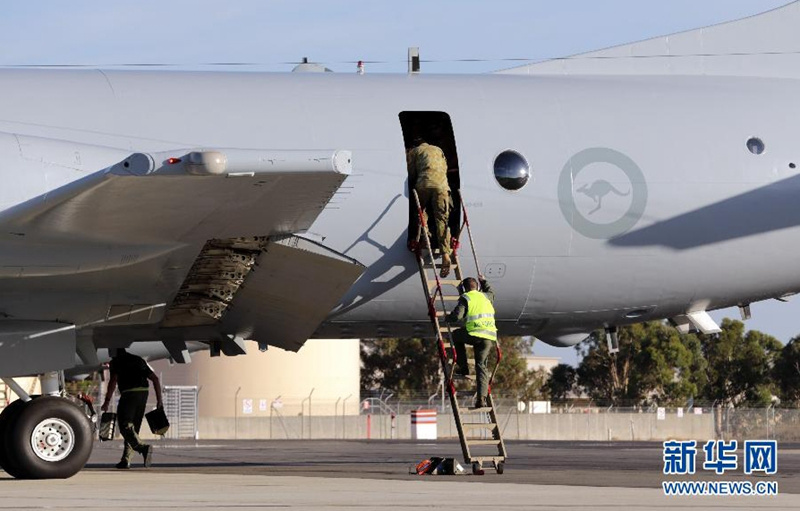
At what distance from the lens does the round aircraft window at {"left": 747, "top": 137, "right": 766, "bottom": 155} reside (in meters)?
20.5

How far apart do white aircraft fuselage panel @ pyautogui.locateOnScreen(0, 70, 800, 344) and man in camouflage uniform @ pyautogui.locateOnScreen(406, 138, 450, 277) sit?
21 cm

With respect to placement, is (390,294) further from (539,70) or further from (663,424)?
Answer: (663,424)

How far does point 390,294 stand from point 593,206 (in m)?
3.18

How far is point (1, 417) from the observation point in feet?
60.5

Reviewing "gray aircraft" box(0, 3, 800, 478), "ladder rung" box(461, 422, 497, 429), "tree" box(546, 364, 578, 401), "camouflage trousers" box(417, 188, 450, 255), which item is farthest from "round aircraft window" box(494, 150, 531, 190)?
"tree" box(546, 364, 578, 401)

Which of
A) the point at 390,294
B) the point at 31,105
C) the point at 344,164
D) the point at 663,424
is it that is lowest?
the point at 663,424

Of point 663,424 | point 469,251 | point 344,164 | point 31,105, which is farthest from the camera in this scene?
point 663,424

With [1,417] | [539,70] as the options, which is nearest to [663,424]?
[539,70]

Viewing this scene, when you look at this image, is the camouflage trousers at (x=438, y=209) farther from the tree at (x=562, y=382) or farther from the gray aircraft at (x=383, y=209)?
the tree at (x=562, y=382)

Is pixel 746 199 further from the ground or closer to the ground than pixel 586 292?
further from the ground

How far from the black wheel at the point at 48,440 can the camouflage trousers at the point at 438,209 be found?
538cm

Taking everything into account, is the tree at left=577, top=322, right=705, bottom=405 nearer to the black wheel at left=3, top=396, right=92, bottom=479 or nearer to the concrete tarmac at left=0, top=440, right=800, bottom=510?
the concrete tarmac at left=0, top=440, right=800, bottom=510

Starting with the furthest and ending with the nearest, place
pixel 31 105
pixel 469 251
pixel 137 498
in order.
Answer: pixel 469 251 → pixel 31 105 → pixel 137 498

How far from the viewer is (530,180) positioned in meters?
19.7
